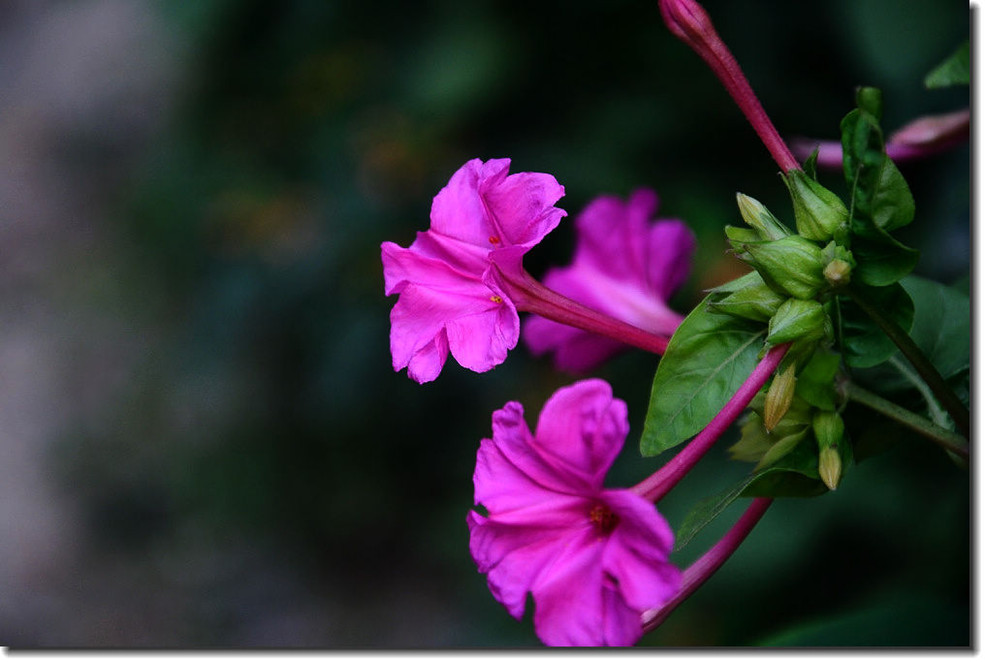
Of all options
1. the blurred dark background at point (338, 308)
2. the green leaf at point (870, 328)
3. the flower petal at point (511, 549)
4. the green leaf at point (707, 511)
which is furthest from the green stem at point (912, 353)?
the blurred dark background at point (338, 308)

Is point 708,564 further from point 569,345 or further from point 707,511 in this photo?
point 569,345

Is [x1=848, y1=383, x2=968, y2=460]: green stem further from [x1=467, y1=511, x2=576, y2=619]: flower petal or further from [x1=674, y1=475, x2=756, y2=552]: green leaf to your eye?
[x1=467, y1=511, x2=576, y2=619]: flower petal

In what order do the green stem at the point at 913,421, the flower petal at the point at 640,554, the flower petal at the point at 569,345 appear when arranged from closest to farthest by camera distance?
the flower petal at the point at 640,554 → the green stem at the point at 913,421 → the flower petal at the point at 569,345

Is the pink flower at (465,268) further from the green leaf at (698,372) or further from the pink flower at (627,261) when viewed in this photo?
the pink flower at (627,261)

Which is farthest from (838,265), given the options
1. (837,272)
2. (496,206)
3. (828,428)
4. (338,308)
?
(338,308)

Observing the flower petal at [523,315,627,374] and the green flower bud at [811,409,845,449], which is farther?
the flower petal at [523,315,627,374]

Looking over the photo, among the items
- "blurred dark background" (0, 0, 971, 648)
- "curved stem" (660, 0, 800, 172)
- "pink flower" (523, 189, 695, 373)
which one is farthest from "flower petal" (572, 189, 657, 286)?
"blurred dark background" (0, 0, 971, 648)
